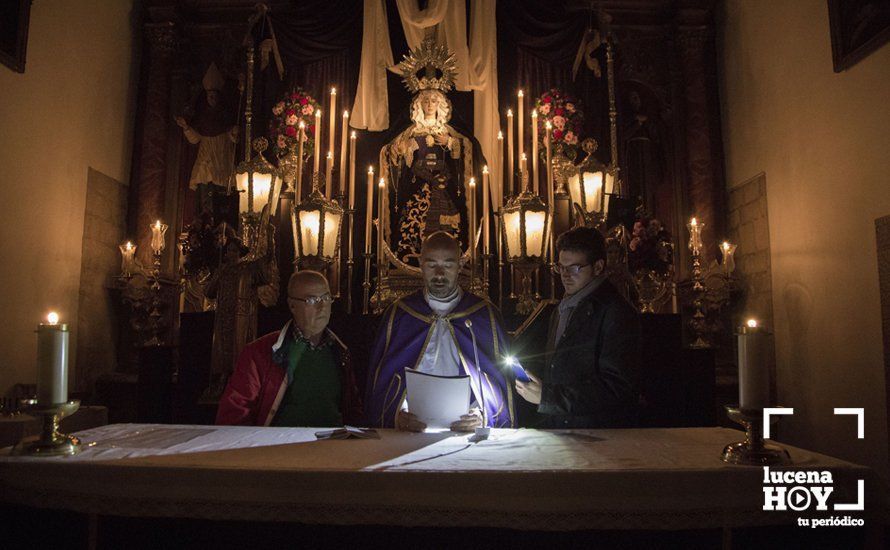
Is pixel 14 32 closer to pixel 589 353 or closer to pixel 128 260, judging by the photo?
pixel 128 260

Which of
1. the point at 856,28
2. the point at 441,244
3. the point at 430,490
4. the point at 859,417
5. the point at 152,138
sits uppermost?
the point at 856,28

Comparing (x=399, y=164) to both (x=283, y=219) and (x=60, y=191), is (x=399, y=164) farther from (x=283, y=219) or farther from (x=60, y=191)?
(x=60, y=191)

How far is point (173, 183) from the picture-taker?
23.8 ft

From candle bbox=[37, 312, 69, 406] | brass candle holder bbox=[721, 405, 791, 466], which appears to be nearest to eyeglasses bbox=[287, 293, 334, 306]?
candle bbox=[37, 312, 69, 406]

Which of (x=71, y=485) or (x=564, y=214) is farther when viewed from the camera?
(x=564, y=214)

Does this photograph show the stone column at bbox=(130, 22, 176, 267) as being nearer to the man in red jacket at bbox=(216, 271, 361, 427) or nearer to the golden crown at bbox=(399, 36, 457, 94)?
the golden crown at bbox=(399, 36, 457, 94)

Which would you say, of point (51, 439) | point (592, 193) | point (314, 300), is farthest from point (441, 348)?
point (592, 193)

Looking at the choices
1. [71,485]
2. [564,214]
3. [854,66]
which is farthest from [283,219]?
[854,66]

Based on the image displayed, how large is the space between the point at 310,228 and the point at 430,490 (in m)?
3.25

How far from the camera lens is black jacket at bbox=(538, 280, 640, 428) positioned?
2547mm

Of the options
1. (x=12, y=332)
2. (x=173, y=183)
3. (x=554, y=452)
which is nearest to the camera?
(x=554, y=452)

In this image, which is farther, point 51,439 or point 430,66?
point 430,66

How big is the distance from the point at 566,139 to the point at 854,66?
2866 millimetres

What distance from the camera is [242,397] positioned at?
3.03 meters
